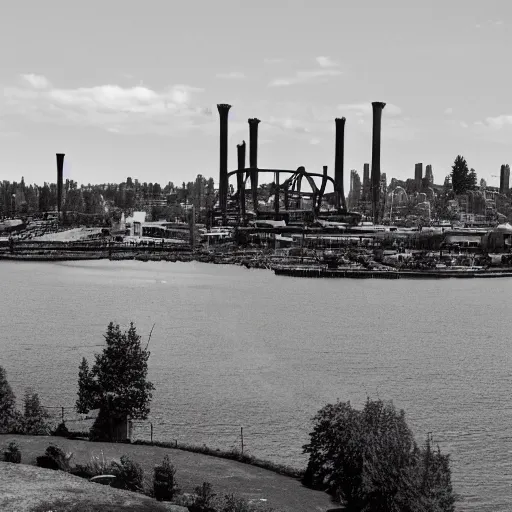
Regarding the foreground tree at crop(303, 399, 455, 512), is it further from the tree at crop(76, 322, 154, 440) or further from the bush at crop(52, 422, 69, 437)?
the bush at crop(52, 422, 69, 437)

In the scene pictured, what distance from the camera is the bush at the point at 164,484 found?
1326 centimetres

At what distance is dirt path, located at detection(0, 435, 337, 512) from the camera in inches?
566

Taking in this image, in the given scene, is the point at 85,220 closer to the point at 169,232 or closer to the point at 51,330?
the point at 169,232

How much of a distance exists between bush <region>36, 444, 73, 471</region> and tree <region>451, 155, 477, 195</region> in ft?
424

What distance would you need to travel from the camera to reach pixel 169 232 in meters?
106

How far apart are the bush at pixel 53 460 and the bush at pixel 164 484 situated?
5.81 feet

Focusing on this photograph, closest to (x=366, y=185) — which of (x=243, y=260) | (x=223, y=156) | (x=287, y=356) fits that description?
(x=223, y=156)

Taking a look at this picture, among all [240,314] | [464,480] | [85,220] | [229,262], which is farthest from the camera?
[85,220]

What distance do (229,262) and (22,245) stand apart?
28.5m

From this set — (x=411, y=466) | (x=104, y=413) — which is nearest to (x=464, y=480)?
(x=411, y=466)

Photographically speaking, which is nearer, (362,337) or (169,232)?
(362,337)

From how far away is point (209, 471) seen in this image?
611 inches

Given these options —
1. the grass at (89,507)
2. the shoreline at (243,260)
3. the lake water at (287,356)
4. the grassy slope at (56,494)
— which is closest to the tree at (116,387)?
the lake water at (287,356)

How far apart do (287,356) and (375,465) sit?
15553mm
